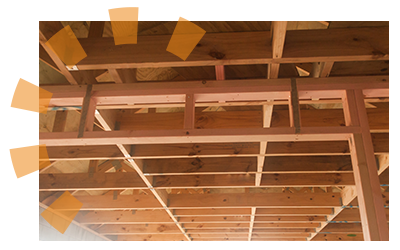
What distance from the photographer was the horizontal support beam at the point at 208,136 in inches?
77.8

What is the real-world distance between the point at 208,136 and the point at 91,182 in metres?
2.22

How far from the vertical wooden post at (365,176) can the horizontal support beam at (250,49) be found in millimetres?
315

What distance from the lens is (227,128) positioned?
94.2 inches

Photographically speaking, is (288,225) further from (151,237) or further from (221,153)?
(221,153)

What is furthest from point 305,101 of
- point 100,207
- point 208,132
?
point 100,207

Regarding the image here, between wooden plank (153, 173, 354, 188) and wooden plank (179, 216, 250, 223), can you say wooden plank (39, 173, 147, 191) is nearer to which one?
wooden plank (153, 173, 354, 188)

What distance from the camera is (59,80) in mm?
2803

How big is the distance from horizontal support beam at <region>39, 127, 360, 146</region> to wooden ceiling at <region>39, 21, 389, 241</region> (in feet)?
0.25

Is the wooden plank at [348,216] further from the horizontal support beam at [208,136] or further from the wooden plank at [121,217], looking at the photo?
the horizontal support beam at [208,136]

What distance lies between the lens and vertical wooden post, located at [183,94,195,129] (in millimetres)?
2092

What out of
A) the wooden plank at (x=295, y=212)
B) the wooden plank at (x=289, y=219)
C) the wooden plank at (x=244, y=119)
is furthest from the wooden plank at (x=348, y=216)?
the wooden plank at (x=244, y=119)

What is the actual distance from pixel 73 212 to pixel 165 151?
109 inches

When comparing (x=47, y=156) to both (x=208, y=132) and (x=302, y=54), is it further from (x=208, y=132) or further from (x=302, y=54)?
(x=302, y=54)

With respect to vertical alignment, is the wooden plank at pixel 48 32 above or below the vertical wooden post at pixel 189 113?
above
